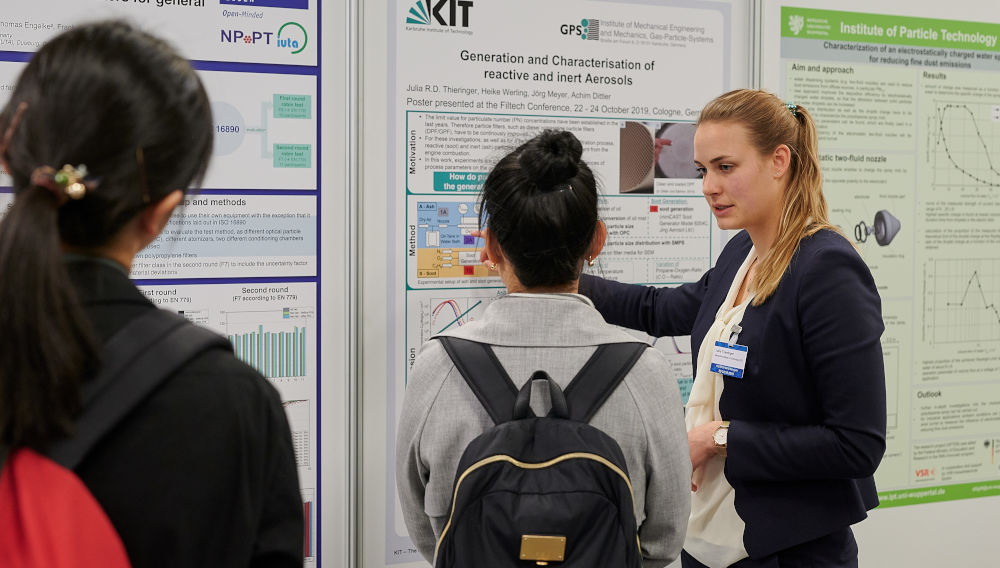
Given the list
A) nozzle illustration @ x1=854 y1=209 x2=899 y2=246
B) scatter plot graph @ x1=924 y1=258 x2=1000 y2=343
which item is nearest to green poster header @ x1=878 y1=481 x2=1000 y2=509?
scatter plot graph @ x1=924 y1=258 x2=1000 y2=343

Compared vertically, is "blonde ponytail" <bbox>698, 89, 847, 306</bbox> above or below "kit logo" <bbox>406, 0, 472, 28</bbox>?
below

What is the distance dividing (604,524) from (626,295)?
1147 mm

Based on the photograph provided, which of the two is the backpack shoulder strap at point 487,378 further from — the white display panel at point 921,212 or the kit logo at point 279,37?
the white display panel at point 921,212

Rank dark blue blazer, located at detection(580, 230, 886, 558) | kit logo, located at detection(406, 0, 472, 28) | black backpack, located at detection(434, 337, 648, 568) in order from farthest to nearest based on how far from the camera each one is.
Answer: kit logo, located at detection(406, 0, 472, 28) → dark blue blazer, located at detection(580, 230, 886, 558) → black backpack, located at detection(434, 337, 648, 568)

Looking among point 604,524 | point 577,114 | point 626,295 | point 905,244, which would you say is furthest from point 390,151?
point 905,244

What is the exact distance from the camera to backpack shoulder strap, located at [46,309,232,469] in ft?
2.45

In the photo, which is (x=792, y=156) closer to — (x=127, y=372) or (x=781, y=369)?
(x=781, y=369)

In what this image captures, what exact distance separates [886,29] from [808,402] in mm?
1590

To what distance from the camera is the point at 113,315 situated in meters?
0.79

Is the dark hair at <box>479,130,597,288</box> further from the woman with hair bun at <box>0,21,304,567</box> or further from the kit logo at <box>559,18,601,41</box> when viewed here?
the kit logo at <box>559,18,601,41</box>

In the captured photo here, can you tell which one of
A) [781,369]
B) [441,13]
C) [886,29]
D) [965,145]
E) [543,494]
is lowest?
[543,494]

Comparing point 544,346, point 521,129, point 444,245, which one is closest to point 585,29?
point 521,129

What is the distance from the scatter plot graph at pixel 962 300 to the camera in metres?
2.78

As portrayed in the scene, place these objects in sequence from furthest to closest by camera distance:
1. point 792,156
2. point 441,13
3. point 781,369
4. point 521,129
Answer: point 521,129, point 441,13, point 792,156, point 781,369
